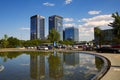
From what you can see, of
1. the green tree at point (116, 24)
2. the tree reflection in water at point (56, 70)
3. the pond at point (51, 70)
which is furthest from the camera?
the green tree at point (116, 24)

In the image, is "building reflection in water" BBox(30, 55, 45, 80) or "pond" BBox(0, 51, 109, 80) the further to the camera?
"building reflection in water" BBox(30, 55, 45, 80)

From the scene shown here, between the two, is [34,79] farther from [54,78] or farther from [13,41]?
[13,41]

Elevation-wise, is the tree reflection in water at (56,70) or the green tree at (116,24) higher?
the green tree at (116,24)

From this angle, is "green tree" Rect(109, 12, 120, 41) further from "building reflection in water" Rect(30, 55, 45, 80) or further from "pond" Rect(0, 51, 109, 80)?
"building reflection in water" Rect(30, 55, 45, 80)

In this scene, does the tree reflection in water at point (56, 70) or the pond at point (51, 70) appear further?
the tree reflection in water at point (56, 70)

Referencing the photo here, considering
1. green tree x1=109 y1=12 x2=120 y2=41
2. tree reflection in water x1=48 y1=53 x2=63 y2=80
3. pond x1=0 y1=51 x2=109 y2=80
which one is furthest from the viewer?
green tree x1=109 y1=12 x2=120 y2=41

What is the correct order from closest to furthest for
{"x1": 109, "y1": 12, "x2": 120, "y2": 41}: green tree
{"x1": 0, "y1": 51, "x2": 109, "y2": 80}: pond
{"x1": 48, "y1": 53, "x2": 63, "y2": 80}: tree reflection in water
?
{"x1": 0, "y1": 51, "x2": 109, "y2": 80}: pond → {"x1": 48, "y1": 53, "x2": 63, "y2": 80}: tree reflection in water → {"x1": 109, "y1": 12, "x2": 120, "y2": 41}: green tree

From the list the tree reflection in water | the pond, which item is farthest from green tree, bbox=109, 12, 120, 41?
the tree reflection in water

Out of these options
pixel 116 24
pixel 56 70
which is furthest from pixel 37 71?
pixel 116 24

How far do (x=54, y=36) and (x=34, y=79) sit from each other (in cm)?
8402

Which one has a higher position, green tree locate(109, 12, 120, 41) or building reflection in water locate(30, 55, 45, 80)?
green tree locate(109, 12, 120, 41)

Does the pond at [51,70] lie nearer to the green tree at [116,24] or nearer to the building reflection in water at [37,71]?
the building reflection in water at [37,71]

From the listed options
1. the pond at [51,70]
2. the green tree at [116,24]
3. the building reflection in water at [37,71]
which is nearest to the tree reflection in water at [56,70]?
the pond at [51,70]

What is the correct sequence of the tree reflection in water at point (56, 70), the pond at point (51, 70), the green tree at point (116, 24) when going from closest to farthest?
the pond at point (51, 70) → the tree reflection in water at point (56, 70) → the green tree at point (116, 24)
